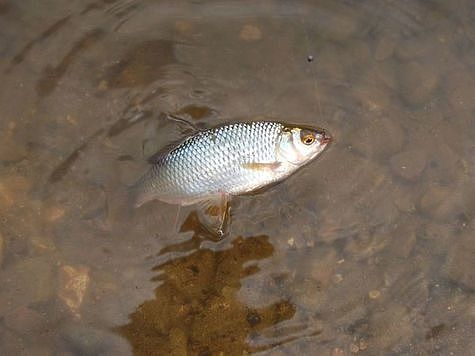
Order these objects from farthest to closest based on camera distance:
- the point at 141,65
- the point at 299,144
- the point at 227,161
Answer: the point at 141,65
the point at 299,144
the point at 227,161

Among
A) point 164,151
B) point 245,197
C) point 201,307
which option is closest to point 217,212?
point 245,197

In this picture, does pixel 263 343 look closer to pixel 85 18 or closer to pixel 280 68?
pixel 280 68

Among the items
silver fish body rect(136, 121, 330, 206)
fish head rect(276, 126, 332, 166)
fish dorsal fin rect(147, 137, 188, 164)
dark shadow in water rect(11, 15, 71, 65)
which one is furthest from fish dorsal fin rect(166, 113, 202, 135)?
dark shadow in water rect(11, 15, 71, 65)

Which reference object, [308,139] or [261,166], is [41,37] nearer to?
[261,166]

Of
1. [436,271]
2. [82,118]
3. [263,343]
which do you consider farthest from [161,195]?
[436,271]

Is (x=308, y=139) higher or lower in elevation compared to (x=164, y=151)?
higher

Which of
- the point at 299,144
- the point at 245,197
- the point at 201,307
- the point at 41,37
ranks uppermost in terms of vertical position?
the point at 41,37
